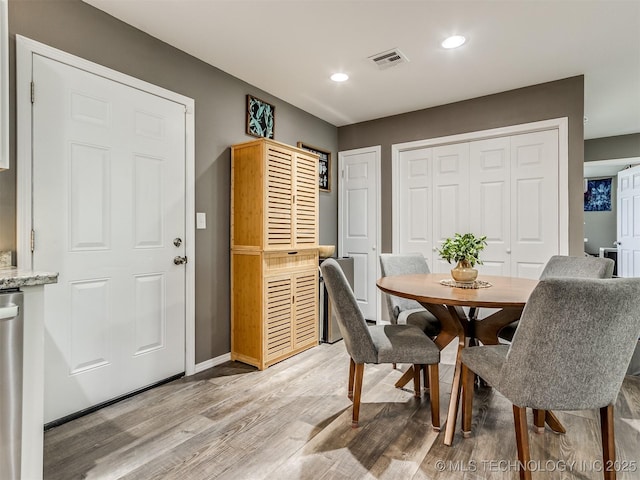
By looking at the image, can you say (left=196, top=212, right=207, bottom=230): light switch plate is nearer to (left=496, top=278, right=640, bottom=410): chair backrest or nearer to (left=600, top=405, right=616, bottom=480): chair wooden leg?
(left=496, top=278, right=640, bottom=410): chair backrest

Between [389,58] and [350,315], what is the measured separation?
1.99 metres

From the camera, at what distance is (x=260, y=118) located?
126 inches

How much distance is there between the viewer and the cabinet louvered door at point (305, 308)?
3.08 m

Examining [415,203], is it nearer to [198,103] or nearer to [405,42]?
[405,42]

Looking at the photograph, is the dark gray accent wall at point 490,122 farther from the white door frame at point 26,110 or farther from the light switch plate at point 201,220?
the white door frame at point 26,110

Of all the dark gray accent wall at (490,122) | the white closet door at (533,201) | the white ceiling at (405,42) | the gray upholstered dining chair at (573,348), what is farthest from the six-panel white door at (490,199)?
the gray upholstered dining chair at (573,348)

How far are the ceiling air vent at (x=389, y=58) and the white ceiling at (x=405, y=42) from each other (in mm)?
41

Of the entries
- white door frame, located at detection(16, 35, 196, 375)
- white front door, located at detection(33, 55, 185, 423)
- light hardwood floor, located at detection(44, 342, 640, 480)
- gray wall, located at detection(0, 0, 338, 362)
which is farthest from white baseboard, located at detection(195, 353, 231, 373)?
white door frame, located at detection(16, 35, 196, 375)

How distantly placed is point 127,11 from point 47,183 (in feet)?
3.77

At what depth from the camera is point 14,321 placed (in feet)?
4.01

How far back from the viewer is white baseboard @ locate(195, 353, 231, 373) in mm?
2666

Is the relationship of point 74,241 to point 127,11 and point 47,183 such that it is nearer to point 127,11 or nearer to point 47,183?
point 47,183

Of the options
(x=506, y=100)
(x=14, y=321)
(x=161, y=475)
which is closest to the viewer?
(x=14, y=321)

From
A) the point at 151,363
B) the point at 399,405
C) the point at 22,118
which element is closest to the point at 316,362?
the point at 399,405
